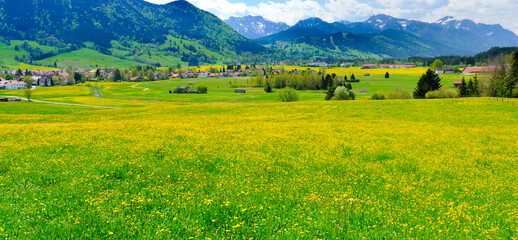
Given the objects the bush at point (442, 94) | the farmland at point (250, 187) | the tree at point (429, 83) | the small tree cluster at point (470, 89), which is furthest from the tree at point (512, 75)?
the farmland at point (250, 187)

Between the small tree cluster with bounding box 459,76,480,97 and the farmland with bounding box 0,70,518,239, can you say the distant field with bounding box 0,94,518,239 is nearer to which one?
the farmland with bounding box 0,70,518,239

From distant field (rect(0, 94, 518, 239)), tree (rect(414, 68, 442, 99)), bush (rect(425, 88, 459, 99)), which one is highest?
tree (rect(414, 68, 442, 99))

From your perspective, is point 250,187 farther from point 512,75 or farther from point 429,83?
point 429,83

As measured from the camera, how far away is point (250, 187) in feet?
40.3

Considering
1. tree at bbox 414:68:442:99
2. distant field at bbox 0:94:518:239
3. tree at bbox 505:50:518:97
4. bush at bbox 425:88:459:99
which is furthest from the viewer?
tree at bbox 414:68:442:99

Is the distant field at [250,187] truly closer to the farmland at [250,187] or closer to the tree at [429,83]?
the farmland at [250,187]

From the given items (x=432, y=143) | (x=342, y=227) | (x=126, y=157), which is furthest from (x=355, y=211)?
(x=432, y=143)

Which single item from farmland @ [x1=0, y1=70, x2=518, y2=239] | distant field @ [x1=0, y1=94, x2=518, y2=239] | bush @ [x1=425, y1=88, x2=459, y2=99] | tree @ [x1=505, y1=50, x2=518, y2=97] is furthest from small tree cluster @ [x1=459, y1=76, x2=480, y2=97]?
distant field @ [x1=0, y1=94, x2=518, y2=239]

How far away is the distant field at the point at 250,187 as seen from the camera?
345 inches

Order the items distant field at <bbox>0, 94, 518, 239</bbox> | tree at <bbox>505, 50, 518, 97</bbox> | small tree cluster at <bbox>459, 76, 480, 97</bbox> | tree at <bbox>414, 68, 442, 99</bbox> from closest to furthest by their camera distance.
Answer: distant field at <bbox>0, 94, 518, 239</bbox>
tree at <bbox>505, 50, 518, 97</bbox>
small tree cluster at <bbox>459, 76, 480, 97</bbox>
tree at <bbox>414, 68, 442, 99</bbox>

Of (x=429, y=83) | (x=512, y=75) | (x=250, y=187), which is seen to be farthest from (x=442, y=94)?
(x=250, y=187)

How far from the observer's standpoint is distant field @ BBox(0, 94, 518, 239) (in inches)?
345

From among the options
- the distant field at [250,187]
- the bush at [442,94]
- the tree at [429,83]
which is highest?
the tree at [429,83]

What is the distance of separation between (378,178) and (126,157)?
556 inches
